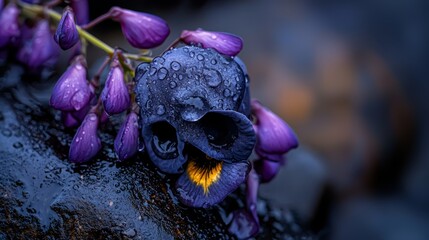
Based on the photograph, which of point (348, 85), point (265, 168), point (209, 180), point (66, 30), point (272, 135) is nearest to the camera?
point (209, 180)

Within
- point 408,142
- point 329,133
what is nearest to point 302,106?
point 329,133

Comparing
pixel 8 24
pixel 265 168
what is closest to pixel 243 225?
pixel 265 168

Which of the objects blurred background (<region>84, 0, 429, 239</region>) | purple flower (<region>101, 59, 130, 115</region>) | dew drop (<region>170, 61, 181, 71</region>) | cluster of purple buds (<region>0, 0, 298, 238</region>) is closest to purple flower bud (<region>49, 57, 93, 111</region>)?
cluster of purple buds (<region>0, 0, 298, 238</region>)

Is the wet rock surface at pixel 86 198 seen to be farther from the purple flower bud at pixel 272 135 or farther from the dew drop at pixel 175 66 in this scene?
the dew drop at pixel 175 66

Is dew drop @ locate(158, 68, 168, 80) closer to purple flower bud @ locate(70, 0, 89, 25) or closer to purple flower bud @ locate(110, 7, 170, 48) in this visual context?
purple flower bud @ locate(110, 7, 170, 48)

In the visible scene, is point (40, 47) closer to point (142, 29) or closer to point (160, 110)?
point (142, 29)
